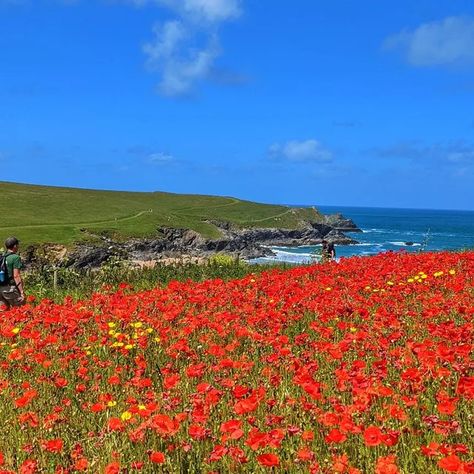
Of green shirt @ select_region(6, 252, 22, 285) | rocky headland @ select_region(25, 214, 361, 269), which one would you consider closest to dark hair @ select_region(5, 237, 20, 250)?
green shirt @ select_region(6, 252, 22, 285)

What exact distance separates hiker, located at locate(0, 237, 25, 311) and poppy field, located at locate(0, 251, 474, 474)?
9.43 ft

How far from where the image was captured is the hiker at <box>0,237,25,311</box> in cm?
1356

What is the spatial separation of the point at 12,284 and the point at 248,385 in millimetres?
9739

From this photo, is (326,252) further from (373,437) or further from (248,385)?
(373,437)

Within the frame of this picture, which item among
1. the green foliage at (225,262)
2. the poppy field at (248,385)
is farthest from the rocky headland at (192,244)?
the poppy field at (248,385)

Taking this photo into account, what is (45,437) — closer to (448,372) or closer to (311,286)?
(448,372)

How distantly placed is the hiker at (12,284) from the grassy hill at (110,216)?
60564mm

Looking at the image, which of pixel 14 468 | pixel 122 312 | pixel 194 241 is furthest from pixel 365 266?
pixel 194 241

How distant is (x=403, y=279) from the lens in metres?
11.8

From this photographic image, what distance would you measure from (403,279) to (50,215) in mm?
93849

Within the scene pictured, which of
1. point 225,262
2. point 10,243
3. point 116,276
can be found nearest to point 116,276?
point 116,276

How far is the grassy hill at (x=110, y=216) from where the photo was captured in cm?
Result: 8138

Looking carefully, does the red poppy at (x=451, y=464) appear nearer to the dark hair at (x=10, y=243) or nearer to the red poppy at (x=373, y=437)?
the red poppy at (x=373, y=437)

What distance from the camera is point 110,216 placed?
106m
